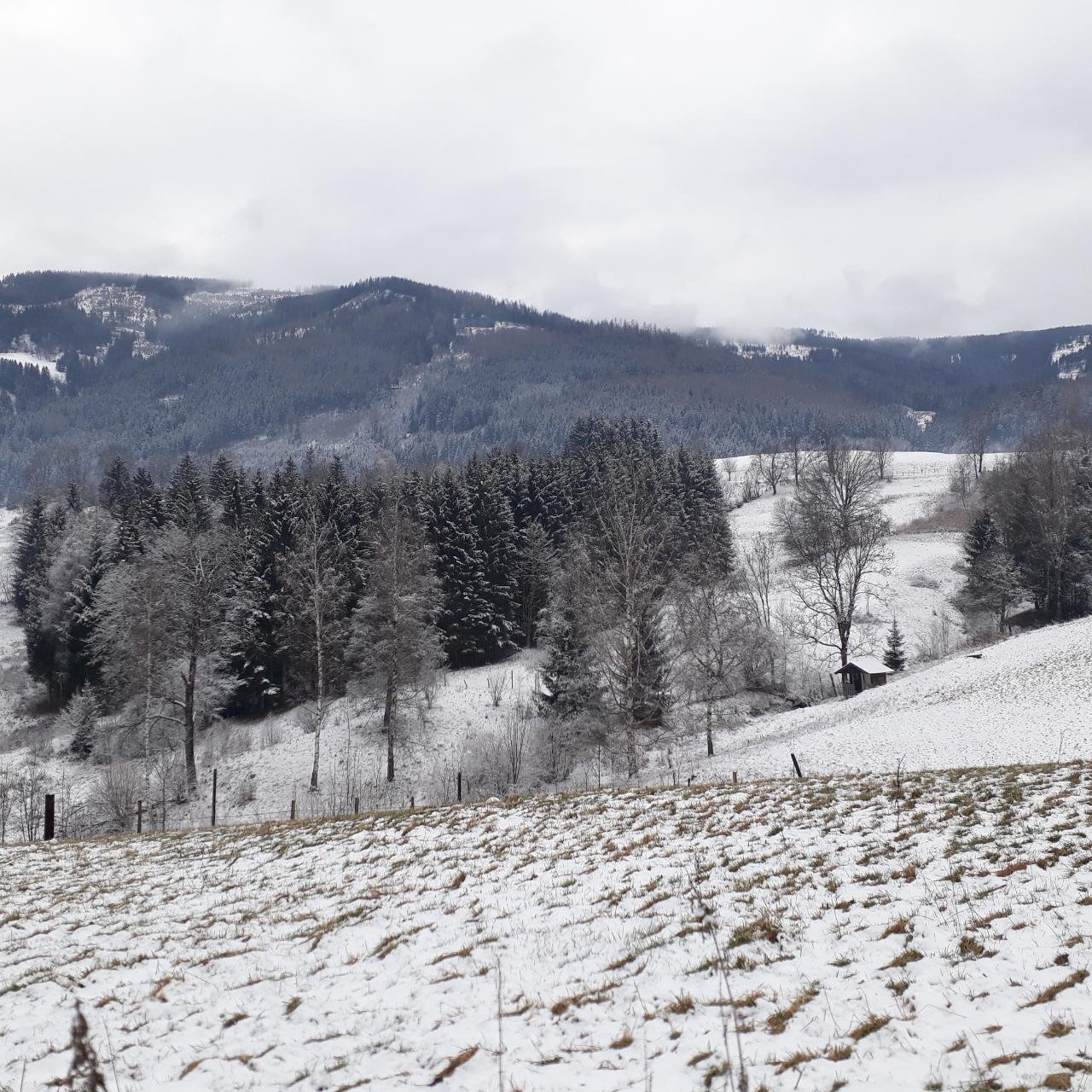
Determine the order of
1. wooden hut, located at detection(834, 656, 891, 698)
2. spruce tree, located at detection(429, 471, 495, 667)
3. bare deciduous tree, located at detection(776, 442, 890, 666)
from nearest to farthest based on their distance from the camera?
bare deciduous tree, located at detection(776, 442, 890, 666) < wooden hut, located at detection(834, 656, 891, 698) < spruce tree, located at detection(429, 471, 495, 667)

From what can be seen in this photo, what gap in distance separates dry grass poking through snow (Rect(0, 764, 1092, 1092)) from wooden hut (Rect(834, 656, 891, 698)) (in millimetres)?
28037

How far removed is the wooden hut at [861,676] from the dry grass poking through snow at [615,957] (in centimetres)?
2804

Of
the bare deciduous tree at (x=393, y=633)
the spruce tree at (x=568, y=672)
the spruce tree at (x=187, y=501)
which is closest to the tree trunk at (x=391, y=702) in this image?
the bare deciduous tree at (x=393, y=633)

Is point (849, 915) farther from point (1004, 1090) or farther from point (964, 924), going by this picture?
point (1004, 1090)

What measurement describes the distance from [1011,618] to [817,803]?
51.9 meters

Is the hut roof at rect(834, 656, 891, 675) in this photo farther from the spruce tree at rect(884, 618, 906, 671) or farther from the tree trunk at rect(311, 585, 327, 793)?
the tree trunk at rect(311, 585, 327, 793)

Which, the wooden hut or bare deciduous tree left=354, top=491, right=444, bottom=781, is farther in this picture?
the wooden hut

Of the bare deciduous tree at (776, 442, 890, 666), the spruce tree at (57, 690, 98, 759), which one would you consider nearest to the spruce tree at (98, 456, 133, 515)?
the spruce tree at (57, 690, 98, 759)

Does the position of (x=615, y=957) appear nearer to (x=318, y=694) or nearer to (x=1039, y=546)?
(x=318, y=694)

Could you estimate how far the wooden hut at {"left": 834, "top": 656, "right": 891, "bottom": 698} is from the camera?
133ft

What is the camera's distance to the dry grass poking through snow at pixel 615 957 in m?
5.36

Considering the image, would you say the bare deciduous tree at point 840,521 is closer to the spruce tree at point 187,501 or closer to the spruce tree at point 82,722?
the spruce tree at point 187,501

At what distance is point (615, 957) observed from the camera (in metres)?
7.39

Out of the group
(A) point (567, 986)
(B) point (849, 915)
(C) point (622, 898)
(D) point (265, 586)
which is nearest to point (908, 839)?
(B) point (849, 915)
